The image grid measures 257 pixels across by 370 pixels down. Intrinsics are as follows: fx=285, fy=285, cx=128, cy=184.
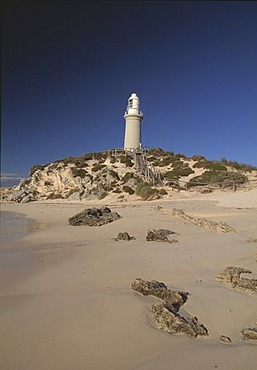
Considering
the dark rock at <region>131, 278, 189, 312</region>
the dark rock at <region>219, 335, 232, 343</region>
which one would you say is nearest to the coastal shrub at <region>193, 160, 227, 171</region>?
the dark rock at <region>131, 278, 189, 312</region>

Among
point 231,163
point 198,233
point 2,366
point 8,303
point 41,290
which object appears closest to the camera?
point 2,366

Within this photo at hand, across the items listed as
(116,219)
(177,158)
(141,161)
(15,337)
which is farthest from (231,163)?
(15,337)

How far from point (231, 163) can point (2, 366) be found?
26.9 meters

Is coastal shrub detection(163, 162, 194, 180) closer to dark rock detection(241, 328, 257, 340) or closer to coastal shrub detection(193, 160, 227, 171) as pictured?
coastal shrub detection(193, 160, 227, 171)

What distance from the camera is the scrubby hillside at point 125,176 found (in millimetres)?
21625

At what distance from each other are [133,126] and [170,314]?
33.0 meters

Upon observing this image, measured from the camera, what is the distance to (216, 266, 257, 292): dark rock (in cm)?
383

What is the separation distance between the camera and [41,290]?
3.96 meters

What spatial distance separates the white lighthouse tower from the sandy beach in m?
28.8

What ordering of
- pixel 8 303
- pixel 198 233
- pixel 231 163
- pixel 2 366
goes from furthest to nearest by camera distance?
pixel 231 163
pixel 198 233
pixel 8 303
pixel 2 366

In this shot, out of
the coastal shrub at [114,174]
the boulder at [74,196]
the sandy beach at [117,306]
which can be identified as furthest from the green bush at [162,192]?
the sandy beach at [117,306]

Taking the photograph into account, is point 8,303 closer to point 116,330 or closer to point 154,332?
point 116,330

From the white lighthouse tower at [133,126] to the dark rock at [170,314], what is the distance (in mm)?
31430

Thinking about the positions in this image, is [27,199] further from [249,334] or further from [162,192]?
[249,334]
